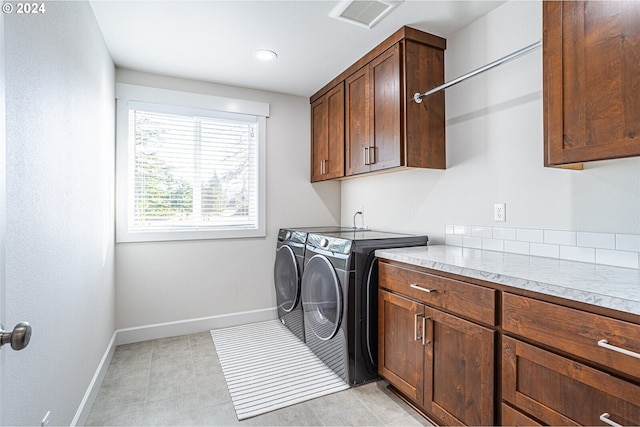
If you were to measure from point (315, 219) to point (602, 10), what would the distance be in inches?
108

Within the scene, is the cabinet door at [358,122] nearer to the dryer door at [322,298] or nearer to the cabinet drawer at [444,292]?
the dryer door at [322,298]

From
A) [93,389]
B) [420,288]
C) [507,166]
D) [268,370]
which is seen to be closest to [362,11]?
[507,166]

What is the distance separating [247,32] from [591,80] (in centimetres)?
195

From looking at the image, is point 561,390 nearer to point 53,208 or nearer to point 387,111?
point 387,111

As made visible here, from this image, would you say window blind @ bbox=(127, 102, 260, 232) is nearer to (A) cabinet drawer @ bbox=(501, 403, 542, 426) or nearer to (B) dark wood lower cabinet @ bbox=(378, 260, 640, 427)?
(B) dark wood lower cabinet @ bbox=(378, 260, 640, 427)

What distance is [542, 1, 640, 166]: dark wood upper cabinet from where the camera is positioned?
3.74ft

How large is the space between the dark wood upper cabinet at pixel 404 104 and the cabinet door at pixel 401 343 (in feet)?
3.06

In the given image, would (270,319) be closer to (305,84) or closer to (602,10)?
(305,84)

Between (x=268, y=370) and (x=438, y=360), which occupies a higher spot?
(x=438, y=360)

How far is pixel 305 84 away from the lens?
3.14 m

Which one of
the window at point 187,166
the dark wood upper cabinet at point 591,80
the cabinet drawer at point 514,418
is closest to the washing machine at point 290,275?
the window at point 187,166

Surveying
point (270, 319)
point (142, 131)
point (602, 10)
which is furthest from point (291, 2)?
point (270, 319)

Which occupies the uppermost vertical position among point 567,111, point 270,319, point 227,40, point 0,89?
point 227,40

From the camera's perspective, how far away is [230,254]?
3189 millimetres
